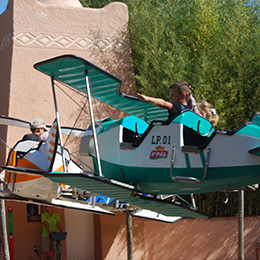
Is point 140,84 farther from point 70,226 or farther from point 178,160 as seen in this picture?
point 178,160

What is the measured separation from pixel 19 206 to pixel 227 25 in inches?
266

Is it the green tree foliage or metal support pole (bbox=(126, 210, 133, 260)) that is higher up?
the green tree foliage

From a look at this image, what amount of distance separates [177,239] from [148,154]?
772 cm

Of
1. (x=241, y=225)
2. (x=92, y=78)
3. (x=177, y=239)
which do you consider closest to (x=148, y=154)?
(x=92, y=78)

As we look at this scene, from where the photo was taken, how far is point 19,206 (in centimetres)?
1268

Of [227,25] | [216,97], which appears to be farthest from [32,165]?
[227,25]

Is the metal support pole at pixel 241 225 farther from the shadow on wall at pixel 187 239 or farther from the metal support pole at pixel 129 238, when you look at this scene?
the metal support pole at pixel 129 238

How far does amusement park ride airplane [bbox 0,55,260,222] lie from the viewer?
18.1 feet

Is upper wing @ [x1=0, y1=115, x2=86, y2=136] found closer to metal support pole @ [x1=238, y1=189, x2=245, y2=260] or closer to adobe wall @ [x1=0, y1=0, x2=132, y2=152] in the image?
adobe wall @ [x1=0, y1=0, x2=132, y2=152]

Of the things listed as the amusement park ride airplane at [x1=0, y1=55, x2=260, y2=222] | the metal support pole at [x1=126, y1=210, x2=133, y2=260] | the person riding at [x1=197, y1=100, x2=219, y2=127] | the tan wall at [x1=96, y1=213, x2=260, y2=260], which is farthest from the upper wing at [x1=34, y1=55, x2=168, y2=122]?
the tan wall at [x1=96, y1=213, x2=260, y2=260]

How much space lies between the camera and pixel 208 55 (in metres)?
13.3

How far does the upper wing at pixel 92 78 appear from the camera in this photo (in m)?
6.18

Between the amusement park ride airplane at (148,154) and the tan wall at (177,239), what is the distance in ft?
19.8

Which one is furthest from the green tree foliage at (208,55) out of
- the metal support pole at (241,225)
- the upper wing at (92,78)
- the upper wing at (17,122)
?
the upper wing at (92,78)
